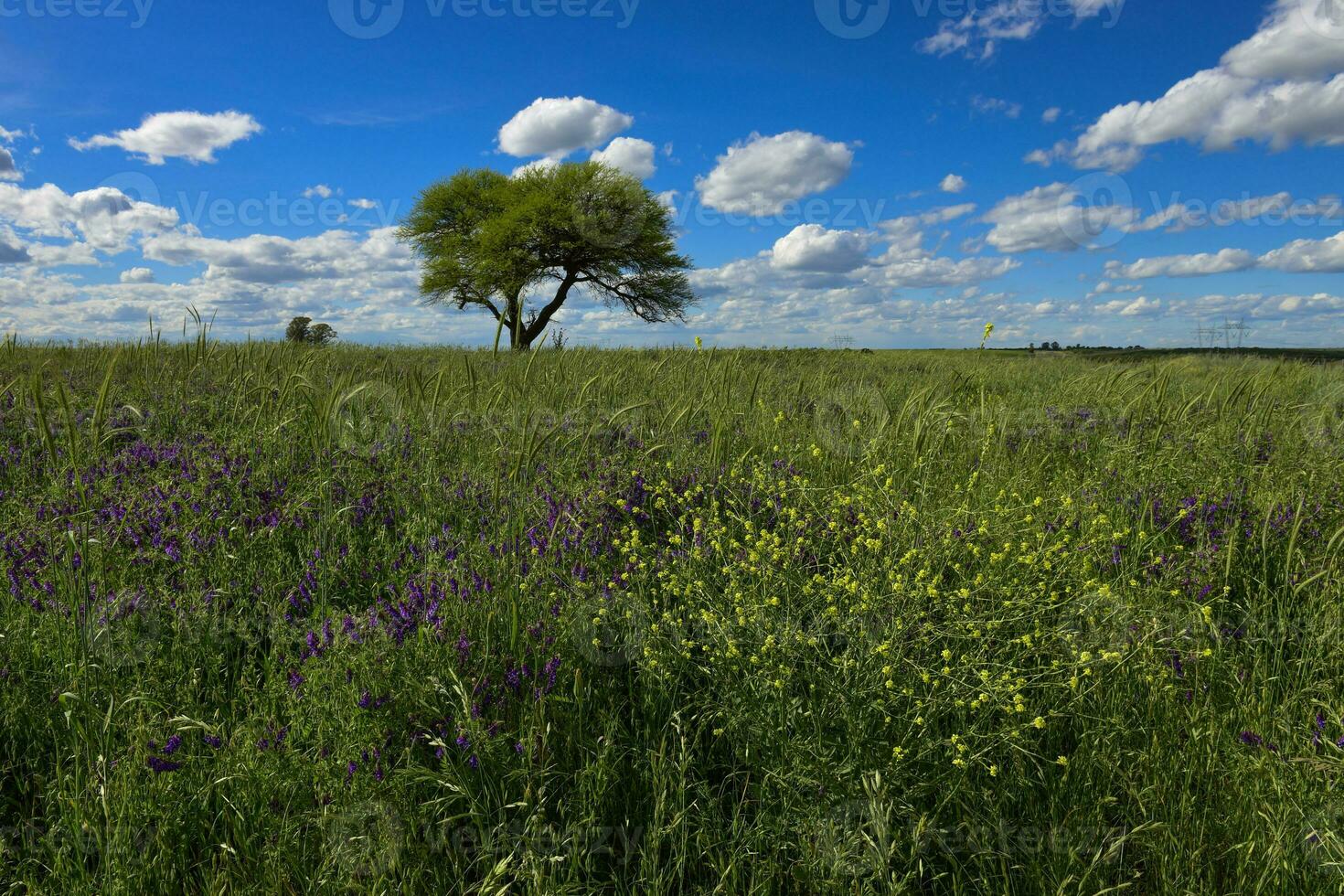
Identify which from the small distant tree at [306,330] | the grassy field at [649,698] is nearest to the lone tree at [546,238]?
the small distant tree at [306,330]

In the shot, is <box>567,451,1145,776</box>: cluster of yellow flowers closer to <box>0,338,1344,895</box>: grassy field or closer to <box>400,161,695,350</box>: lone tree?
<box>0,338,1344,895</box>: grassy field

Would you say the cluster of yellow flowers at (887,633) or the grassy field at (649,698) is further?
the cluster of yellow flowers at (887,633)

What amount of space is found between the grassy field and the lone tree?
91.4 feet

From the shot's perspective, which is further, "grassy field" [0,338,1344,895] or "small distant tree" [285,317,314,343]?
"small distant tree" [285,317,314,343]

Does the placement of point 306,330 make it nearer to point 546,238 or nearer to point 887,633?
point 546,238

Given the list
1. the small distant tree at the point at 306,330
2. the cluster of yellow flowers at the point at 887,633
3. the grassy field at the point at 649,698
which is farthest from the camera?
the small distant tree at the point at 306,330

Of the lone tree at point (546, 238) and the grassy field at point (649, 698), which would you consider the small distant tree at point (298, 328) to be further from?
the grassy field at point (649, 698)

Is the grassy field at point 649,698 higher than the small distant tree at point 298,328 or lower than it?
lower

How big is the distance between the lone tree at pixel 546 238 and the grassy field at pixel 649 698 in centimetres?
2787

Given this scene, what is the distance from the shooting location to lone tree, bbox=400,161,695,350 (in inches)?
1241

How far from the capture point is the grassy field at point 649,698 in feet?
5.23

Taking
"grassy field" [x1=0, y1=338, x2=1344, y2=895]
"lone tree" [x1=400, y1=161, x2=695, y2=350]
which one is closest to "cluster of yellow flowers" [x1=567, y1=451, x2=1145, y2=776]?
"grassy field" [x1=0, y1=338, x2=1344, y2=895]

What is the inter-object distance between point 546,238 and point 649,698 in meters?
32.2

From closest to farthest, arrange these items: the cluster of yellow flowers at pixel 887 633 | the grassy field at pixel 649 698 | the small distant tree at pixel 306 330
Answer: the grassy field at pixel 649 698 < the cluster of yellow flowers at pixel 887 633 < the small distant tree at pixel 306 330
